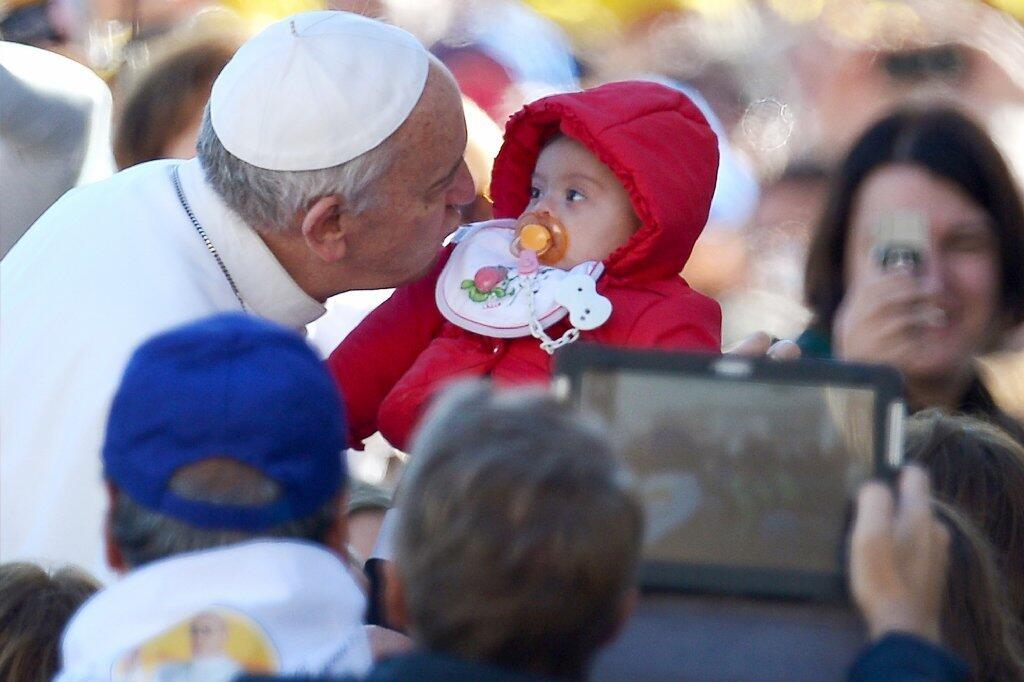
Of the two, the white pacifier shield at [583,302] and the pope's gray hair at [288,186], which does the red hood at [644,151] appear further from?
the pope's gray hair at [288,186]

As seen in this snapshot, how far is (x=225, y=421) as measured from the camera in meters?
1.86

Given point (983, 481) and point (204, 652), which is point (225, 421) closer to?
point (204, 652)

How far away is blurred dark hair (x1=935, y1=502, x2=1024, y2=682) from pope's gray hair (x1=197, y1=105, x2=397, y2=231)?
1263 mm

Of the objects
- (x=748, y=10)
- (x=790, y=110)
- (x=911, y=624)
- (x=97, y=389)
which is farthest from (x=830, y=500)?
(x=748, y=10)

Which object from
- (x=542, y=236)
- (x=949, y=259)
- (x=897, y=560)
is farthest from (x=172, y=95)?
(x=897, y=560)

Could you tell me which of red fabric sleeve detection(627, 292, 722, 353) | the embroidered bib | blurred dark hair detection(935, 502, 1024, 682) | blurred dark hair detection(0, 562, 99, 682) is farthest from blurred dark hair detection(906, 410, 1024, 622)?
blurred dark hair detection(0, 562, 99, 682)

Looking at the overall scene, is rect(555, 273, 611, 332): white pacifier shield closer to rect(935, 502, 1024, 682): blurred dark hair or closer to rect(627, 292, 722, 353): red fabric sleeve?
rect(627, 292, 722, 353): red fabric sleeve

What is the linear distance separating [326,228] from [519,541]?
1.52 metres

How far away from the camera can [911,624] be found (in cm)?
166

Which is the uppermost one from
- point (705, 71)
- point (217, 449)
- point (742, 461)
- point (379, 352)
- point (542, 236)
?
point (742, 461)

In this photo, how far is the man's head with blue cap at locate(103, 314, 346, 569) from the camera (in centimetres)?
183

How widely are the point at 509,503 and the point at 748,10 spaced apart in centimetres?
574

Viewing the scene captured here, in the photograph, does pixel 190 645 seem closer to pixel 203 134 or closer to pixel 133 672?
pixel 133 672

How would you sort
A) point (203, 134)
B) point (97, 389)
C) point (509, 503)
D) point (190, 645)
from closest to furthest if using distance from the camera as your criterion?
point (509, 503)
point (190, 645)
point (97, 389)
point (203, 134)
